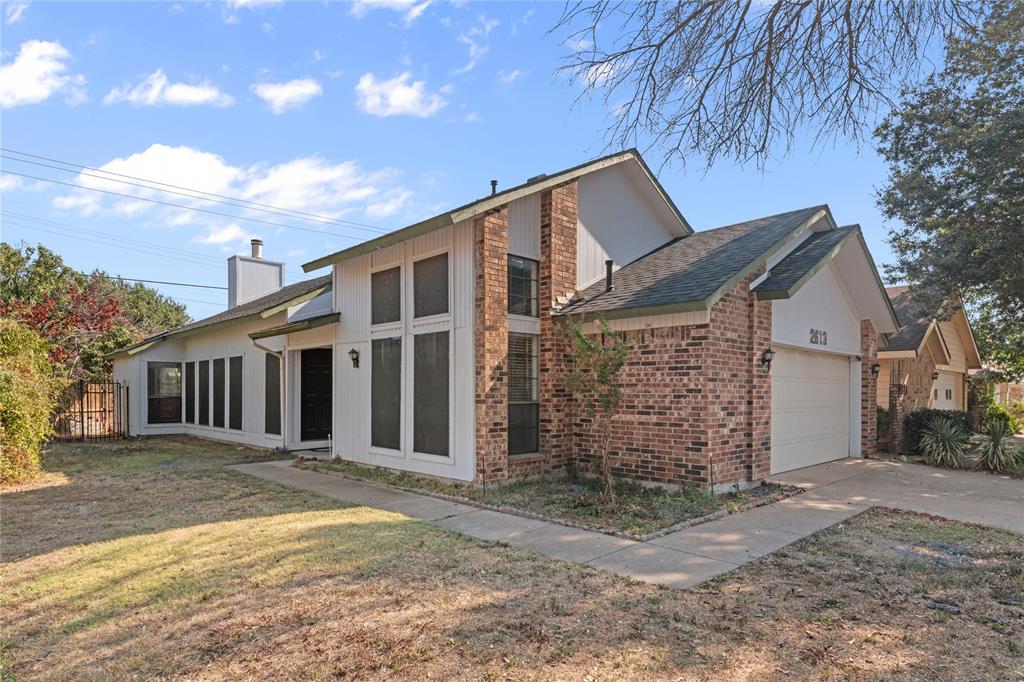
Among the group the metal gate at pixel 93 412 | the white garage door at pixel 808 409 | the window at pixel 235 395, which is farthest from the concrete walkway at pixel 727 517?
the metal gate at pixel 93 412

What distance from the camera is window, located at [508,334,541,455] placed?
923 centimetres

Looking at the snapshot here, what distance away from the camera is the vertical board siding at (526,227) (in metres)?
9.43

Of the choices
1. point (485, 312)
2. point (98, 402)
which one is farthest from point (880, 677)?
point (98, 402)

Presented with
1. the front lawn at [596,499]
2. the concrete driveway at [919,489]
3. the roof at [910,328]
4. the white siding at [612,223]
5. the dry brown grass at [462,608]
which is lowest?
the concrete driveway at [919,489]

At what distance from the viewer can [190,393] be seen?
1812cm

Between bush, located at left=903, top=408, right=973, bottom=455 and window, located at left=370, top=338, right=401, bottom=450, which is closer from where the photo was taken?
window, located at left=370, top=338, right=401, bottom=450

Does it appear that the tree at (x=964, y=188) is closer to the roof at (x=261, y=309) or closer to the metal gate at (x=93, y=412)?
the roof at (x=261, y=309)

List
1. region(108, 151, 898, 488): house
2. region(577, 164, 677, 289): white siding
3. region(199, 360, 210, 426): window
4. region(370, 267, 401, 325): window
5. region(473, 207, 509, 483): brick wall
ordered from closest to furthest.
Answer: region(108, 151, 898, 488): house, region(473, 207, 509, 483): brick wall, region(370, 267, 401, 325): window, region(577, 164, 677, 289): white siding, region(199, 360, 210, 426): window

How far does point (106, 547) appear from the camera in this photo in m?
5.95

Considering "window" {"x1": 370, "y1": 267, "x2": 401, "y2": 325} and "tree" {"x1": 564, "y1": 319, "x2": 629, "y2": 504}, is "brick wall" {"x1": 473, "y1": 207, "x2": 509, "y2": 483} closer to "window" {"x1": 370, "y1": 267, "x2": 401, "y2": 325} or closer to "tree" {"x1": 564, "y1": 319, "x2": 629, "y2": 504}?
"tree" {"x1": 564, "y1": 319, "x2": 629, "y2": 504}

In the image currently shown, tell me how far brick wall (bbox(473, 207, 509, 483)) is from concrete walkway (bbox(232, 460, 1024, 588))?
1043 mm

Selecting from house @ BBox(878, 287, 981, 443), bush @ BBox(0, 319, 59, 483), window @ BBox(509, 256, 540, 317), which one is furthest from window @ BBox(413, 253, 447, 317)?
house @ BBox(878, 287, 981, 443)

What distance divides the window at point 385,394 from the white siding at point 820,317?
20.5ft

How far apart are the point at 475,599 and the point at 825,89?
5.34 m
